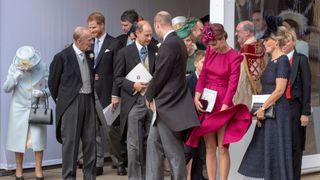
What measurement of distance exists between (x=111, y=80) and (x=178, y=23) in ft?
4.22

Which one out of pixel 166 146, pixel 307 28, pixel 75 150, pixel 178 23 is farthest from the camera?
pixel 307 28

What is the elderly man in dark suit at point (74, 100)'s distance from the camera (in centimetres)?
732

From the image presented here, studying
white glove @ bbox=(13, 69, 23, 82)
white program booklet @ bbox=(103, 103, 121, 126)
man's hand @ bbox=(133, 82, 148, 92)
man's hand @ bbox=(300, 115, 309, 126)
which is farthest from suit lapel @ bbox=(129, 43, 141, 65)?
man's hand @ bbox=(300, 115, 309, 126)

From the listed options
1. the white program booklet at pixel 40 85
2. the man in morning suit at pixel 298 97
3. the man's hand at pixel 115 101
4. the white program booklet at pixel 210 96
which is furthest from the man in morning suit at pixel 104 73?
the man in morning suit at pixel 298 97

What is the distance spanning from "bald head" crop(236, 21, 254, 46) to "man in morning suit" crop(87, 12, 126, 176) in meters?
1.74

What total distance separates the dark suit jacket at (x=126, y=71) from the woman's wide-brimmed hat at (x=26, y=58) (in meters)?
1.02

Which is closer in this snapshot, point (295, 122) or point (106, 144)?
point (295, 122)

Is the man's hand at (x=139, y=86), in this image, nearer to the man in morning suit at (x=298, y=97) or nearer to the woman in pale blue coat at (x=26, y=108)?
the woman in pale blue coat at (x=26, y=108)

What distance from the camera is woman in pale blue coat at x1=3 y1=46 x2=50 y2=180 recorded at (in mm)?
7980

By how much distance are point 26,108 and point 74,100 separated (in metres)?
0.96

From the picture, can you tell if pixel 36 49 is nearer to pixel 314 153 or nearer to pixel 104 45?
pixel 104 45

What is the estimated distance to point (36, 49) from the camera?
867 cm

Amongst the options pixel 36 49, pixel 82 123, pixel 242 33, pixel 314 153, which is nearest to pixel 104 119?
pixel 82 123

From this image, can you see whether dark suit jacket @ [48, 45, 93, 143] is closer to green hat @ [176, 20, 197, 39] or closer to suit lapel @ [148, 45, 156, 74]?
suit lapel @ [148, 45, 156, 74]
